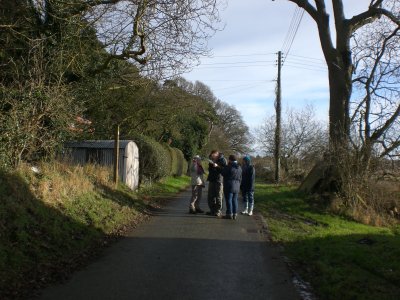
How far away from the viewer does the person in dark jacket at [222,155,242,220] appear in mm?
13578

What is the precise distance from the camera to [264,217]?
1459 centimetres

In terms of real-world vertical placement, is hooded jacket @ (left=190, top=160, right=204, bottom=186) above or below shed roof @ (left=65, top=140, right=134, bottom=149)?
below

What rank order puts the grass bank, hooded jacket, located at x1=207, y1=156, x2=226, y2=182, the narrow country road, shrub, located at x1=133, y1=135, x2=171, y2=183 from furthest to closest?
shrub, located at x1=133, y1=135, x2=171, y2=183, hooded jacket, located at x1=207, y1=156, x2=226, y2=182, the grass bank, the narrow country road

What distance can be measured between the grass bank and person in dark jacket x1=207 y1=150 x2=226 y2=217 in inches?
82.0

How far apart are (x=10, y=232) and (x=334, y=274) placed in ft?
16.2

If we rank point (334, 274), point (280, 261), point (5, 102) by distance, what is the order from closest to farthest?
point (334, 274) < point (280, 261) < point (5, 102)

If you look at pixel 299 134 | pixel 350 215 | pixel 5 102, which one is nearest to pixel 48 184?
pixel 5 102

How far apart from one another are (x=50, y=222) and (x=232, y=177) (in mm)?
6122

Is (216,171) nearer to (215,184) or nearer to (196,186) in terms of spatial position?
(215,184)

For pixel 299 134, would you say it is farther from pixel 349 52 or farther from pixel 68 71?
pixel 68 71

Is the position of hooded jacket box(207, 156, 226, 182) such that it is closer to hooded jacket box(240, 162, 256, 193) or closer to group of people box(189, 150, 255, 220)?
group of people box(189, 150, 255, 220)

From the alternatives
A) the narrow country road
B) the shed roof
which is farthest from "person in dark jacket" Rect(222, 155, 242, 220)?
the shed roof

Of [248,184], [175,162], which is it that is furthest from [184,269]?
[175,162]

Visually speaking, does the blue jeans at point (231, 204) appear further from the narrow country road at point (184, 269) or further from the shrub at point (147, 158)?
the shrub at point (147, 158)
